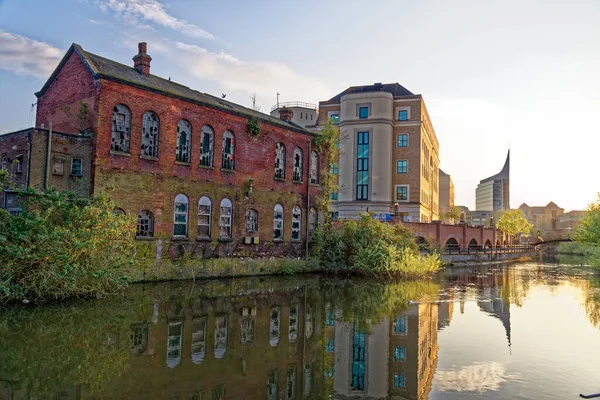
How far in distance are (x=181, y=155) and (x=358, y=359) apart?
14.6 m

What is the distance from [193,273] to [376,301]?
27.3 feet

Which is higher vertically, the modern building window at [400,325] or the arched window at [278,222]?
the arched window at [278,222]

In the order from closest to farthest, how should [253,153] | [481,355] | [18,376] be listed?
[18,376], [481,355], [253,153]

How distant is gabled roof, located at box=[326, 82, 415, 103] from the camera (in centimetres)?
5091

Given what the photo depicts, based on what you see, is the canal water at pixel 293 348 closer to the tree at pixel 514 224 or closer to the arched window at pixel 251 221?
the arched window at pixel 251 221

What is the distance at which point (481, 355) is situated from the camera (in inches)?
400

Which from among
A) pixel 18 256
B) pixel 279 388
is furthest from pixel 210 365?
pixel 18 256

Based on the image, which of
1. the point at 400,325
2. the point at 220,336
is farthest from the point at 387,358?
the point at 220,336

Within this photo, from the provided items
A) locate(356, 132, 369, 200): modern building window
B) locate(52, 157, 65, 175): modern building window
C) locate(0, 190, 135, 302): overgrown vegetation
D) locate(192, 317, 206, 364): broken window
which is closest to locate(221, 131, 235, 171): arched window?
locate(52, 157, 65, 175): modern building window

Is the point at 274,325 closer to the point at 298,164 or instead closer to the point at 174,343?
the point at 174,343

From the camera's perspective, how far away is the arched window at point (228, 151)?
933 inches

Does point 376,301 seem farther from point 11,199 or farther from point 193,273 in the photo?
point 11,199

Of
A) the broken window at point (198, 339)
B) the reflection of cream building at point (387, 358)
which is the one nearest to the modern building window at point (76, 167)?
the broken window at point (198, 339)

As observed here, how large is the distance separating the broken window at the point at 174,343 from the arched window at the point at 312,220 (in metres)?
16.4
